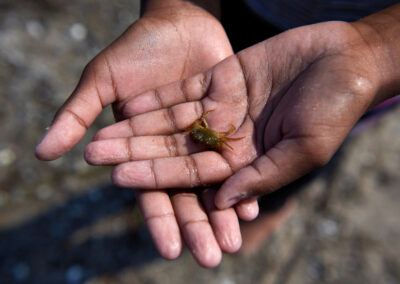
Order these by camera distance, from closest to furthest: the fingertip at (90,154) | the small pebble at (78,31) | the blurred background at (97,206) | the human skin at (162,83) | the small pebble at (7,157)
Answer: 1. the human skin at (162,83)
2. the fingertip at (90,154)
3. the blurred background at (97,206)
4. the small pebble at (7,157)
5. the small pebble at (78,31)

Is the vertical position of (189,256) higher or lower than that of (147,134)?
lower

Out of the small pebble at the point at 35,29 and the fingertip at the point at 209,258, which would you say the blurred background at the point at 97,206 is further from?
the fingertip at the point at 209,258

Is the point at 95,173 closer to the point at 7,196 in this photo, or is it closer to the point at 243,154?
the point at 7,196

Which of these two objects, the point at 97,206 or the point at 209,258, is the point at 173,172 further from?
the point at 97,206

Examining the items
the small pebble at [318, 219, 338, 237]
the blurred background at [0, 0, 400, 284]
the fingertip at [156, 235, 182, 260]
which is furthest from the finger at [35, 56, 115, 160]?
the small pebble at [318, 219, 338, 237]

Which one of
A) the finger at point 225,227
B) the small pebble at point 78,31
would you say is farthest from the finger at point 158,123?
the small pebble at point 78,31

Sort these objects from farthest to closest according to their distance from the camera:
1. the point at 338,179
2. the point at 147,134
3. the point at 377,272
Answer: the point at 338,179
the point at 377,272
the point at 147,134

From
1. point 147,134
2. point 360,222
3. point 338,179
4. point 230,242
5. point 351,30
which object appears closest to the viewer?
point 230,242

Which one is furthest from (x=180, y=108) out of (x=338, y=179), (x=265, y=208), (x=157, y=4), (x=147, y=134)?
(x=338, y=179)
